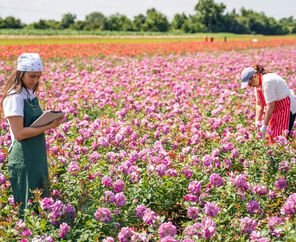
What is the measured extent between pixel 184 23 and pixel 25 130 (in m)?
95.0

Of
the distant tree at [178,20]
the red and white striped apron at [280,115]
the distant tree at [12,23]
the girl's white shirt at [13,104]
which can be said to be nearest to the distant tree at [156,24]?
the distant tree at [178,20]

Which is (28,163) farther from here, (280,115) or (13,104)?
(280,115)

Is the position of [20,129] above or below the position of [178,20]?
below

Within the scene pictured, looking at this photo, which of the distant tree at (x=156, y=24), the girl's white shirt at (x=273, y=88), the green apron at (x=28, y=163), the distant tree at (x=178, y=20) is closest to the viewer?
the green apron at (x=28, y=163)

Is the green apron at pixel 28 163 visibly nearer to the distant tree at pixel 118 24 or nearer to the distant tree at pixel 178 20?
the distant tree at pixel 118 24

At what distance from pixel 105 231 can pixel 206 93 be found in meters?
5.55

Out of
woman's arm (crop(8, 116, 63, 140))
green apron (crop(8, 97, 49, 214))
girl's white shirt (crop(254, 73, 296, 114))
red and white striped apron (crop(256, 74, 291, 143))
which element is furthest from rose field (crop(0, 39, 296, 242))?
girl's white shirt (crop(254, 73, 296, 114))

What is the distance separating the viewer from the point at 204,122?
577cm

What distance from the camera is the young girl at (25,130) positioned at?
9.71 feet

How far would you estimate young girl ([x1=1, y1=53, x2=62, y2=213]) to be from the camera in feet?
9.71

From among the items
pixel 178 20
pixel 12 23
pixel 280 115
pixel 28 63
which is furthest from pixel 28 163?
pixel 178 20

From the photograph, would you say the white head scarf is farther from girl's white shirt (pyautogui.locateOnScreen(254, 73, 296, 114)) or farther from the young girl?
girl's white shirt (pyautogui.locateOnScreen(254, 73, 296, 114))

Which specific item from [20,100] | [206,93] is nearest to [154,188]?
[20,100]

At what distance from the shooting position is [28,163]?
309 centimetres
